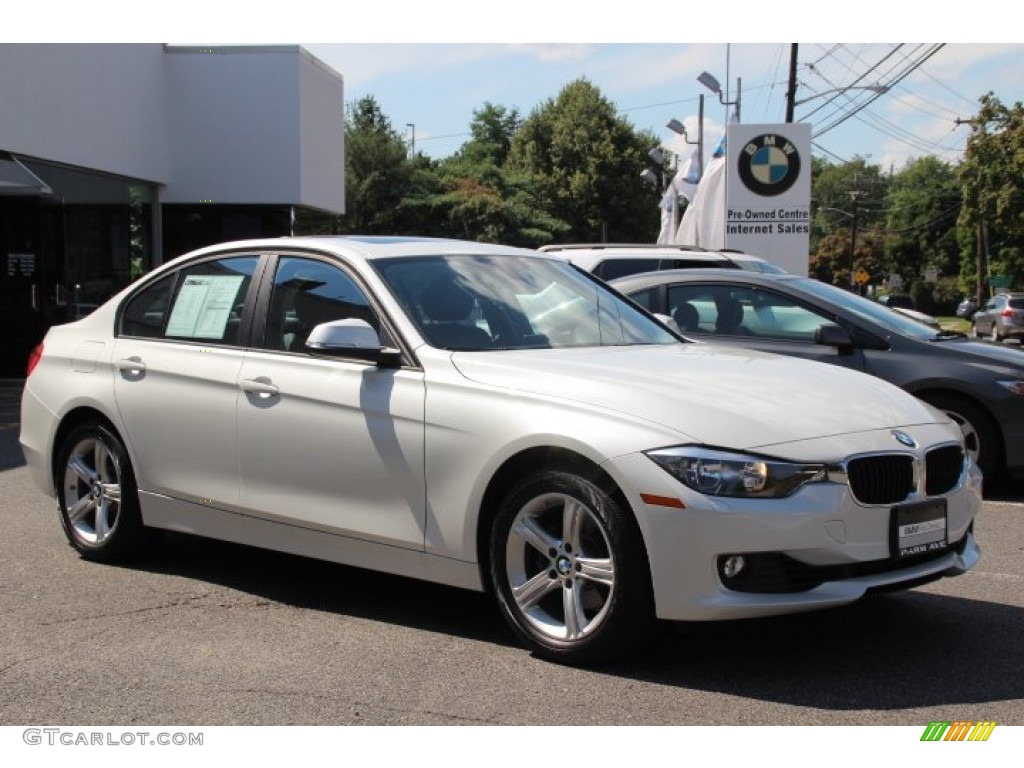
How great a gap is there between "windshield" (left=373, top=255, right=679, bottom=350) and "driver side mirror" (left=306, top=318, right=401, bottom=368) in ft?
0.62

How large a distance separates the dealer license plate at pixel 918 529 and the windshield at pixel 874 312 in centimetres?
435

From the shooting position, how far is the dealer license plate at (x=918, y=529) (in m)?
4.23

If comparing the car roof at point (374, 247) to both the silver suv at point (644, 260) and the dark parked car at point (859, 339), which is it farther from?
the silver suv at point (644, 260)

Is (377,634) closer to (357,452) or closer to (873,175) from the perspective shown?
(357,452)

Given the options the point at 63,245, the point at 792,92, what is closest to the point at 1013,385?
the point at 63,245

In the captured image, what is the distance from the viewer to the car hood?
4191 millimetres

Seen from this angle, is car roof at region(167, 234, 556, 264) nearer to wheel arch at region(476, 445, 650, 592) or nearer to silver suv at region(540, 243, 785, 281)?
wheel arch at region(476, 445, 650, 592)

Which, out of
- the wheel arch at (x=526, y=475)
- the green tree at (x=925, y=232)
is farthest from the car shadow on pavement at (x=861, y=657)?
the green tree at (x=925, y=232)

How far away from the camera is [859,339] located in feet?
28.1

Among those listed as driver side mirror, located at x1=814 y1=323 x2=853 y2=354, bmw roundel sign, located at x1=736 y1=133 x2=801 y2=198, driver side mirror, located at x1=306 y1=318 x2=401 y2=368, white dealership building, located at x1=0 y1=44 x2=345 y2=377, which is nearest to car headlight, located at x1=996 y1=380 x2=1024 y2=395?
driver side mirror, located at x1=814 y1=323 x2=853 y2=354

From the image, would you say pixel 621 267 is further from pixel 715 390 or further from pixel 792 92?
pixel 792 92

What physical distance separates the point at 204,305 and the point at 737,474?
3071mm

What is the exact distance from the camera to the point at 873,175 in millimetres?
155125

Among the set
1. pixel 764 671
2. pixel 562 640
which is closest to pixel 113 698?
pixel 562 640
